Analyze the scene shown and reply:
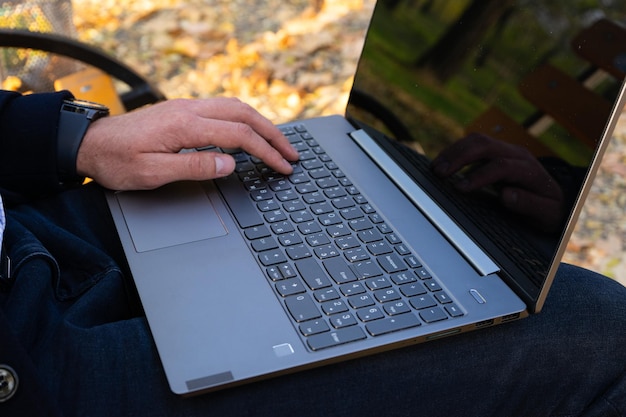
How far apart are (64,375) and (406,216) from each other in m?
0.62

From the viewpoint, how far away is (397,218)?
1.22 m

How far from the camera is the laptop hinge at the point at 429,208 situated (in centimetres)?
112

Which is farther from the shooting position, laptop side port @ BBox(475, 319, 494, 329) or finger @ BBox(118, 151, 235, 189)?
finger @ BBox(118, 151, 235, 189)

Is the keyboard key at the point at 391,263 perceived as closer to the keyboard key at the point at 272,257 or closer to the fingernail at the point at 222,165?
the keyboard key at the point at 272,257

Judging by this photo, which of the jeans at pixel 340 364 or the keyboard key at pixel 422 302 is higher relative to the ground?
the keyboard key at pixel 422 302

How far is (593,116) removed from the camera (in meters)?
0.94

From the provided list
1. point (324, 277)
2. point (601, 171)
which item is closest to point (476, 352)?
point (324, 277)

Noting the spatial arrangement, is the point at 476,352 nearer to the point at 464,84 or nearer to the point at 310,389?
the point at 310,389

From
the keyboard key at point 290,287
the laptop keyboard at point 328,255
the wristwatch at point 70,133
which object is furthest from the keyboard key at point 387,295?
the wristwatch at point 70,133

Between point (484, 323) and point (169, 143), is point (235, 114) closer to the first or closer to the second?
point (169, 143)

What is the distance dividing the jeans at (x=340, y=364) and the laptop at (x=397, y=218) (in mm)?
39

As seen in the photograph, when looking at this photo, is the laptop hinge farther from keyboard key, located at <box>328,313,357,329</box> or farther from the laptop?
keyboard key, located at <box>328,313,357,329</box>

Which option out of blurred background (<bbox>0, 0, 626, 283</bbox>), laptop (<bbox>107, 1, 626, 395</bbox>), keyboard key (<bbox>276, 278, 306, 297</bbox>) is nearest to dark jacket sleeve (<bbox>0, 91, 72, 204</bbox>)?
laptop (<bbox>107, 1, 626, 395</bbox>)

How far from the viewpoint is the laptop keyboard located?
39.1 inches
